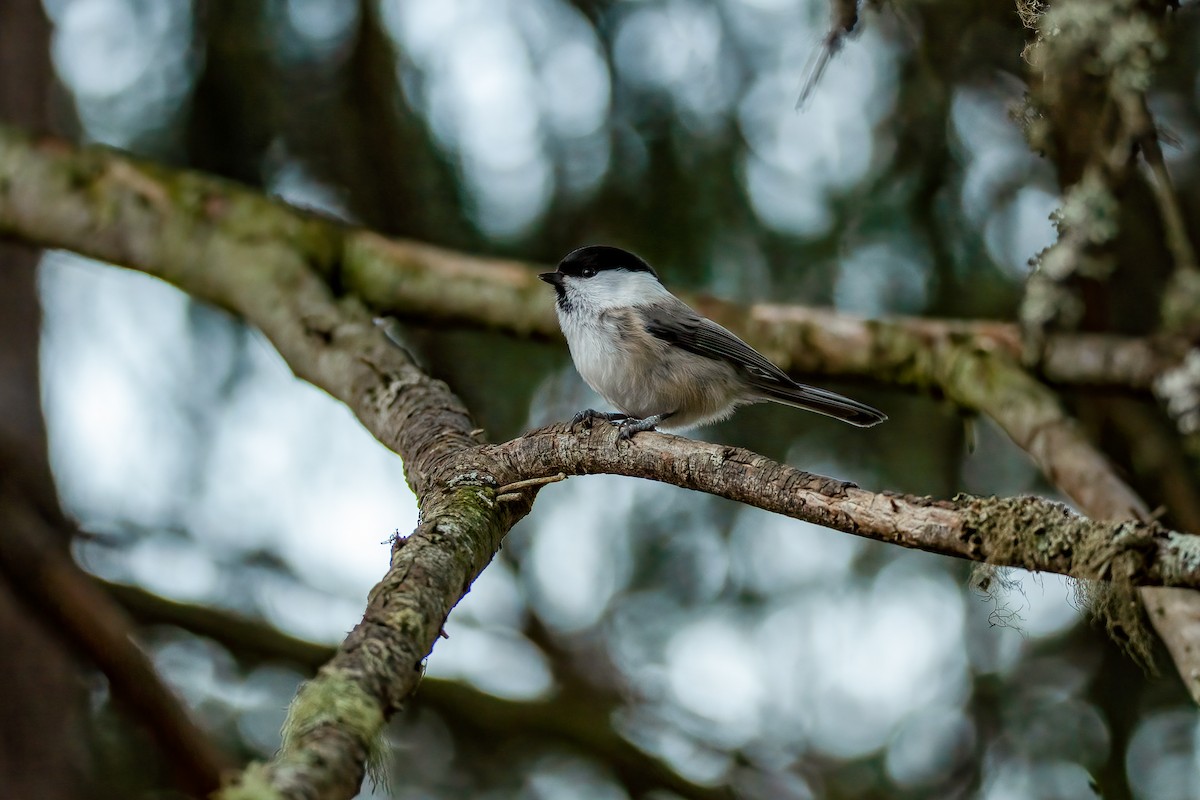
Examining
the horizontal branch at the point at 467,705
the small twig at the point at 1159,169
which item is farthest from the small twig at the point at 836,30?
the horizontal branch at the point at 467,705

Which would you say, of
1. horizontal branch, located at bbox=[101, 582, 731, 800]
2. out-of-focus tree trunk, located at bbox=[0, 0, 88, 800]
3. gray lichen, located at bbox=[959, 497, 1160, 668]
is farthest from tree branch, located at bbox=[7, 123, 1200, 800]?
horizontal branch, located at bbox=[101, 582, 731, 800]

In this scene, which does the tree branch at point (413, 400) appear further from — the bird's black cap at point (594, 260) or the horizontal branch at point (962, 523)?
the bird's black cap at point (594, 260)

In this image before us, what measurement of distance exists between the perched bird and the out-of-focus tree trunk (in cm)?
210

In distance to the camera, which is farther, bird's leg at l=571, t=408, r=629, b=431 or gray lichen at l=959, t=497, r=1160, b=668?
bird's leg at l=571, t=408, r=629, b=431

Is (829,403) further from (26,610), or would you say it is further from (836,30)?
(26,610)

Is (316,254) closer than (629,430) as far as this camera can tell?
No

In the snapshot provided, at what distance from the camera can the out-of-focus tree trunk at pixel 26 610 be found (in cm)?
392

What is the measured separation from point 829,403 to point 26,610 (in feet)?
9.56

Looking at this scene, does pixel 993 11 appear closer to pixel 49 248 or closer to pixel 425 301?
pixel 425 301

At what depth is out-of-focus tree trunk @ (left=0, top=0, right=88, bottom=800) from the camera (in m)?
3.92

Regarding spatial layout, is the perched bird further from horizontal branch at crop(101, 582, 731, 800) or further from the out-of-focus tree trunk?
the out-of-focus tree trunk

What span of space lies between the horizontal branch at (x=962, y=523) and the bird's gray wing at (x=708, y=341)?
111cm

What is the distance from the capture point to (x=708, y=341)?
339cm

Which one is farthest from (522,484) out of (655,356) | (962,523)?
(655,356)
